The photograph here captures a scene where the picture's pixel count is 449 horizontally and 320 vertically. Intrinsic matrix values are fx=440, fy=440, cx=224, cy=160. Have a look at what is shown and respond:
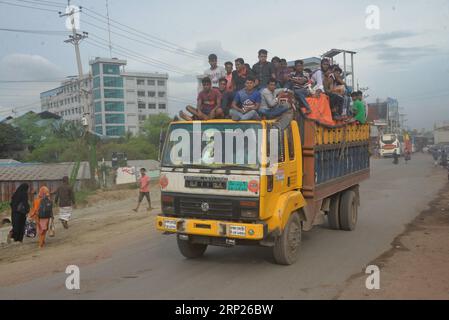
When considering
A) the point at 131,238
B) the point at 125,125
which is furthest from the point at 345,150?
the point at 125,125

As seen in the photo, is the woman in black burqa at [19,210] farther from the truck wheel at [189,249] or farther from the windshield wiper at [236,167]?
the windshield wiper at [236,167]

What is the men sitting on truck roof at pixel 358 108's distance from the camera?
32.7 feet

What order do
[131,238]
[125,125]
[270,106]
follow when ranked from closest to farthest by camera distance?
[270,106] → [131,238] → [125,125]

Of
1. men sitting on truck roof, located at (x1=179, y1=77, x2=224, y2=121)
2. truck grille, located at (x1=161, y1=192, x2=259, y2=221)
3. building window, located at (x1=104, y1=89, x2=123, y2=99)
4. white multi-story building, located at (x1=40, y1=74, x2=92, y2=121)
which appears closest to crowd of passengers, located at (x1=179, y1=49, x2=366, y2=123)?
men sitting on truck roof, located at (x1=179, y1=77, x2=224, y2=121)

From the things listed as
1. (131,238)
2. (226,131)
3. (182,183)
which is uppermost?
(226,131)

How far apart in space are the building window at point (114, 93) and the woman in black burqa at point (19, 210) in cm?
7959

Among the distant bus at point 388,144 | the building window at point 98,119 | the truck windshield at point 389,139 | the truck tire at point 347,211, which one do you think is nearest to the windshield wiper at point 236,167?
the truck tire at point 347,211

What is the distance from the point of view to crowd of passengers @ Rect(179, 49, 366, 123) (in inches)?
271

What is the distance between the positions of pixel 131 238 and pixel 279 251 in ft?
14.1

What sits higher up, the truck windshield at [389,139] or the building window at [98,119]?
the building window at [98,119]

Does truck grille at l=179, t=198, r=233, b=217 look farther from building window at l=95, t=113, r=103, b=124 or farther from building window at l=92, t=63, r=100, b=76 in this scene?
building window at l=92, t=63, r=100, b=76

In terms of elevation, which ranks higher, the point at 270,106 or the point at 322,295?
the point at 270,106
